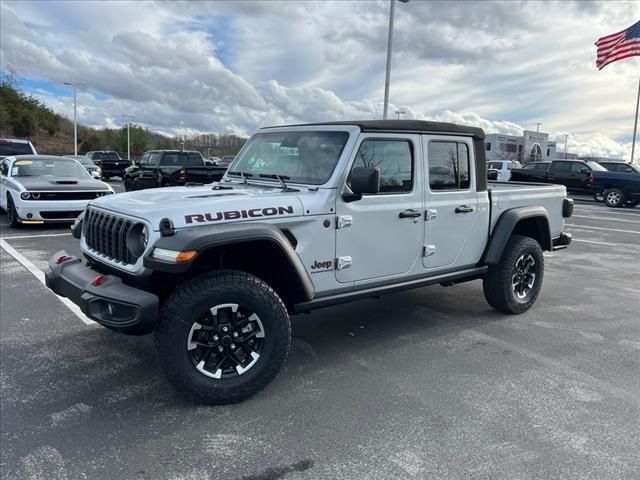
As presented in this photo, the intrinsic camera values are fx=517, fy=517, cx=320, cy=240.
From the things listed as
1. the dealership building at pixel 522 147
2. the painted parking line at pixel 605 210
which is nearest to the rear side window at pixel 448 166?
the painted parking line at pixel 605 210

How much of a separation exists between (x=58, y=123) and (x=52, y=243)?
78560 millimetres

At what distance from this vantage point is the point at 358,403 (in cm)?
344

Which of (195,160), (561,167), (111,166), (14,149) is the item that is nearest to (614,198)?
(561,167)

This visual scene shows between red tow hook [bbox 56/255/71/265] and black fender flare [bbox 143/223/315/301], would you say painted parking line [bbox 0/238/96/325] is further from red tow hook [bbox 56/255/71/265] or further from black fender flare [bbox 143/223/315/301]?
black fender flare [bbox 143/223/315/301]

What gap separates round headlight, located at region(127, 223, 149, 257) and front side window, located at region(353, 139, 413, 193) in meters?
1.64

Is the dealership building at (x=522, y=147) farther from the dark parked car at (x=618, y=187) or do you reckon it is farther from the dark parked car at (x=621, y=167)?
the dark parked car at (x=618, y=187)

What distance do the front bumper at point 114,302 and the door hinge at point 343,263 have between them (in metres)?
1.37

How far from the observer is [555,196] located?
5.92 meters

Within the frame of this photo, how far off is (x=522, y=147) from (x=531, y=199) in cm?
7471

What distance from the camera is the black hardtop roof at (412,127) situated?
413 cm

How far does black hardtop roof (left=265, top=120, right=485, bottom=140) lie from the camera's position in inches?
163

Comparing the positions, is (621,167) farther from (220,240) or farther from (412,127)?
(220,240)

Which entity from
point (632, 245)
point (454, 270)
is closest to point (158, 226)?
point (454, 270)

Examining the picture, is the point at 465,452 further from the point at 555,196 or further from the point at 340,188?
the point at 555,196
